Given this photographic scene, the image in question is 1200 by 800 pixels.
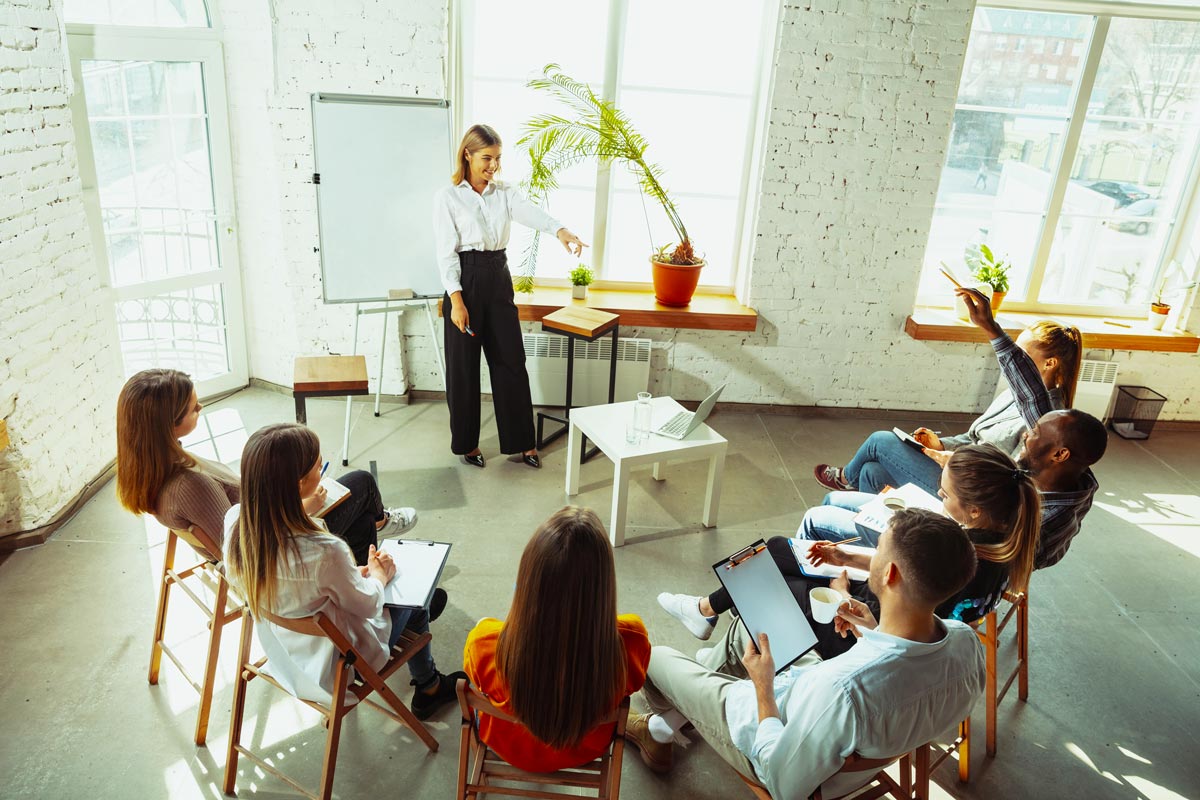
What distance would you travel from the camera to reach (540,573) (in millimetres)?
1811

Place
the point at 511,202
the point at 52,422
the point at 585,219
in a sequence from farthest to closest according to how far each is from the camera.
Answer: the point at 585,219 < the point at 511,202 < the point at 52,422

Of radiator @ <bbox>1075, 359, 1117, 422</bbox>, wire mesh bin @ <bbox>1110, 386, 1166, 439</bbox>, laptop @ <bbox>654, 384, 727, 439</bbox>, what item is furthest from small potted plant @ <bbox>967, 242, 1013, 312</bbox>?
laptop @ <bbox>654, 384, 727, 439</bbox>

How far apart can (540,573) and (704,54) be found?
3.98m

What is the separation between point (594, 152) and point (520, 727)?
357 cm

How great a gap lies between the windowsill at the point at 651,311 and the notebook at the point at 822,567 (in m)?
2.41

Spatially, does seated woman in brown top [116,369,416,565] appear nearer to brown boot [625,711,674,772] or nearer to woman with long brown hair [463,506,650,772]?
woman with long brown hair [463,506,650,772]

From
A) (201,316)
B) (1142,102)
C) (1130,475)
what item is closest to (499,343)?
(201,316)

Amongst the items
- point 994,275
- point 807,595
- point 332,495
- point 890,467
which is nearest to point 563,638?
point 807,595

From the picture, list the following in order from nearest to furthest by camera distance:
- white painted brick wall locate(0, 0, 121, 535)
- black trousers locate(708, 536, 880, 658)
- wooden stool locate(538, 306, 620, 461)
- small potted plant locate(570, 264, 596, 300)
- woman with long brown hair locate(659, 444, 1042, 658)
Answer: woman with long brown hair locate(659, 444, 1042, 658), black trousers locate(708, 536, 880, 658), white painted brick wall locate(0, 0, 121, 535), wooden stool locate(538, 306, 620, 461), small potted plant locate(570, 264, 596, 300)

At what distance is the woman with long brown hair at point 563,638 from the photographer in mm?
1809

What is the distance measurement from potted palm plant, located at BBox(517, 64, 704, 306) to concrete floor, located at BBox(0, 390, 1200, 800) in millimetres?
1063

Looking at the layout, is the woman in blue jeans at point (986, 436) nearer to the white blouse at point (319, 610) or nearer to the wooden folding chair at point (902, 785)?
the wooden folding chair at point (902, 785)

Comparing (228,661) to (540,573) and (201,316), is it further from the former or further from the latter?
(201,316)

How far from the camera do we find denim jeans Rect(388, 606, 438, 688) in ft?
8.20
